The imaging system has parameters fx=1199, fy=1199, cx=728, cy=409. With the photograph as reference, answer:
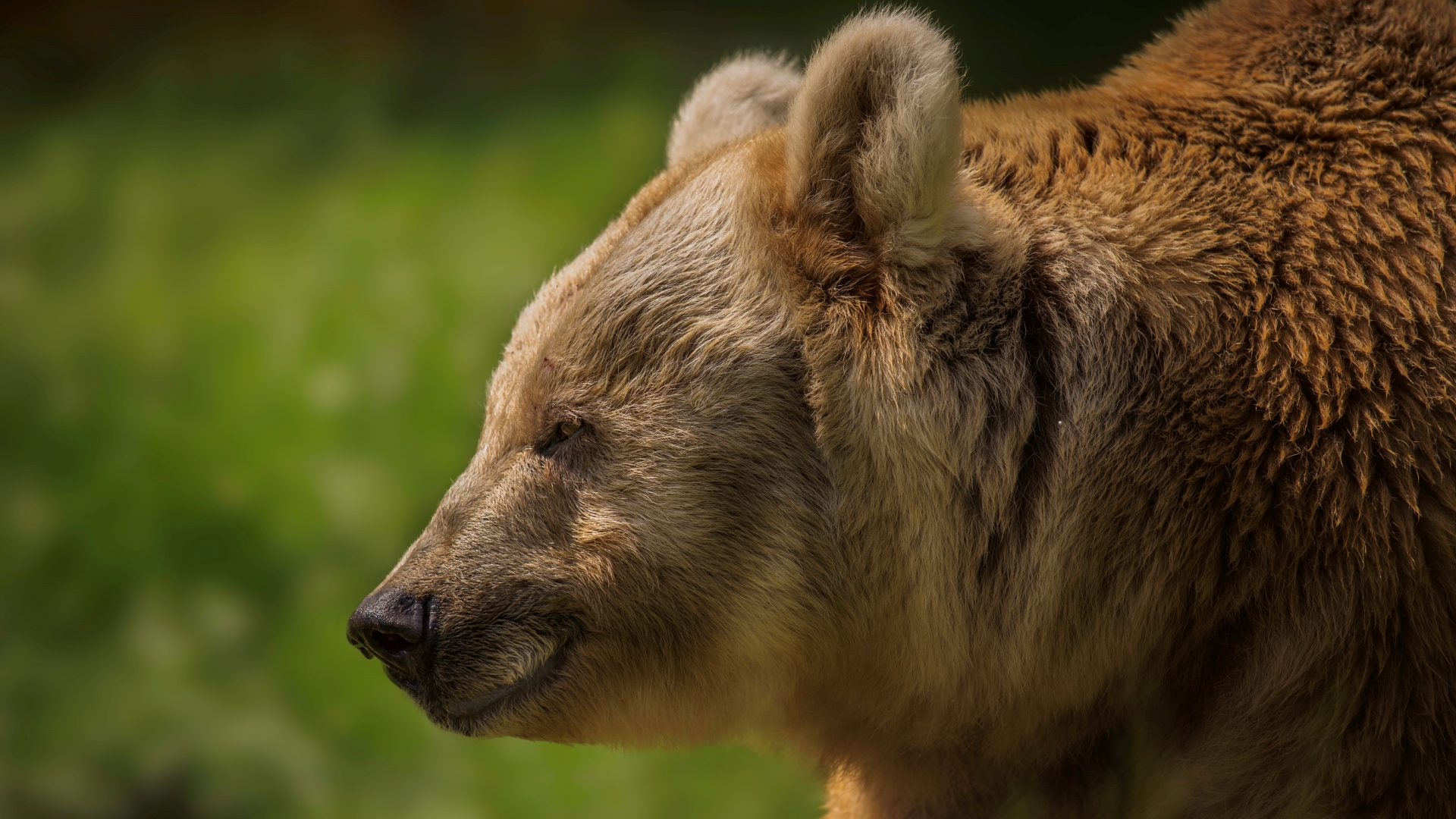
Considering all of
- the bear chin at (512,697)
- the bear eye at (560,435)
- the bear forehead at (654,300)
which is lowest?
the bear chin at (512,697)

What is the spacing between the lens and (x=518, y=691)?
2045 mm

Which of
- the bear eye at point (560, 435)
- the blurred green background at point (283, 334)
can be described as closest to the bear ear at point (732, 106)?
the bear eye at point (560, 435)

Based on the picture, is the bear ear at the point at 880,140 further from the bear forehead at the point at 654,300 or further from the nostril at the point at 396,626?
the nostril at the point at 396,626

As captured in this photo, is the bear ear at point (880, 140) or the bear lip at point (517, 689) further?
the bear lip at point (517, 689)

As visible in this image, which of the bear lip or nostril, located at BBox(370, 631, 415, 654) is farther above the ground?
nostril, located at BBox(370, 631, 415, 654)

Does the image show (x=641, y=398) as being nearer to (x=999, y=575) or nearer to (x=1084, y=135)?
(x=999, y=575)

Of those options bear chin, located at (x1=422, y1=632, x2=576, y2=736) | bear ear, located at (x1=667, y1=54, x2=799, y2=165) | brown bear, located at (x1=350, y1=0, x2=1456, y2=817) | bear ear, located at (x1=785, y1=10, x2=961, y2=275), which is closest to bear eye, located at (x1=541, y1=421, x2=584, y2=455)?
brown bear, located at (x1=350, y1=0, x2=1456, y2=817)

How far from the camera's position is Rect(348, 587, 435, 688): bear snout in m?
1.99

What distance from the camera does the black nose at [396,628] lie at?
199cm

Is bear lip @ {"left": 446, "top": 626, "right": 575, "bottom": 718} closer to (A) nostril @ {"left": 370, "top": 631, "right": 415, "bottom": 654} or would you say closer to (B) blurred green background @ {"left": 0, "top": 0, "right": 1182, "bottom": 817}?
(A) nostril @ {"left": 370, "top": 631, "right": 415, "bottom": 654}

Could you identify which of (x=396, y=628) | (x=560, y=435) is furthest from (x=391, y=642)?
(x=560, y=435)

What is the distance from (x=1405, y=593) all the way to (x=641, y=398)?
47.3 inches

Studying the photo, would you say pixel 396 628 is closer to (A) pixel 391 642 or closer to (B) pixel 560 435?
(A) pixel 391 642

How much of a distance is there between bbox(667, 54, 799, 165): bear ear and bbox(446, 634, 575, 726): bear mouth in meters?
1.09
